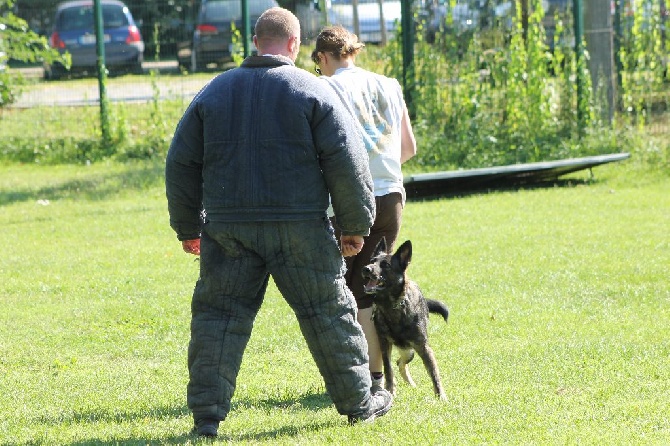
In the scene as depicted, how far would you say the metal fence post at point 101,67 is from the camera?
1639cm

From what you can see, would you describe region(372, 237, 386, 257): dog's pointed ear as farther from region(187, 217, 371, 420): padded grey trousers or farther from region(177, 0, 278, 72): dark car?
region(177, 0, 278, 72): dark car

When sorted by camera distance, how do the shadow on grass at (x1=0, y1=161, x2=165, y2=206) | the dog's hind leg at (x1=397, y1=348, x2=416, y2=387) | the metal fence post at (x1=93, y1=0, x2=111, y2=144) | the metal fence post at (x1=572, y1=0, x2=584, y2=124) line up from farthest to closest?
the metal fence post at (x1=93, y1=0, x2=111, y2=144)
the metal fence post at (x1=572, y1=0, x2=584, y2=124)
the shadow on grass at (x1=0, y1=161, x2=165, y2=206)
the dog's hind leg at (x1=397, y1=348, x2=416, y2=387)

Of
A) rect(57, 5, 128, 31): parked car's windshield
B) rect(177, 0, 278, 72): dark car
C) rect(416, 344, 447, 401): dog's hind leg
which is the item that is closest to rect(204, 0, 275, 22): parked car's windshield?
rect(177, 0, 278, 72): dark car

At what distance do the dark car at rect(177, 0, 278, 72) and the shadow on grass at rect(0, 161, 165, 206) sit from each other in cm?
203

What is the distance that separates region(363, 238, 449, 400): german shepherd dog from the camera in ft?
18.4

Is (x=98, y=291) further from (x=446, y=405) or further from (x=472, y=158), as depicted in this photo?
(x=472, y=158)

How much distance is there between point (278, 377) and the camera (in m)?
6.47

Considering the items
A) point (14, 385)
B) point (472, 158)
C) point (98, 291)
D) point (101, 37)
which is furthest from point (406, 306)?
point (101, 37)

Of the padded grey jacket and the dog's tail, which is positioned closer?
the padded grey jacket

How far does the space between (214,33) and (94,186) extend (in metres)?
3.52

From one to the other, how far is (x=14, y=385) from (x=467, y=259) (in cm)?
482

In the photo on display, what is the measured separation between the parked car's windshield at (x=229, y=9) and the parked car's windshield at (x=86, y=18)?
1.38 m

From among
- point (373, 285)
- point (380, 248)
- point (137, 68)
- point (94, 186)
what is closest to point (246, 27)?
point (137, 68)

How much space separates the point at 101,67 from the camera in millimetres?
16391
